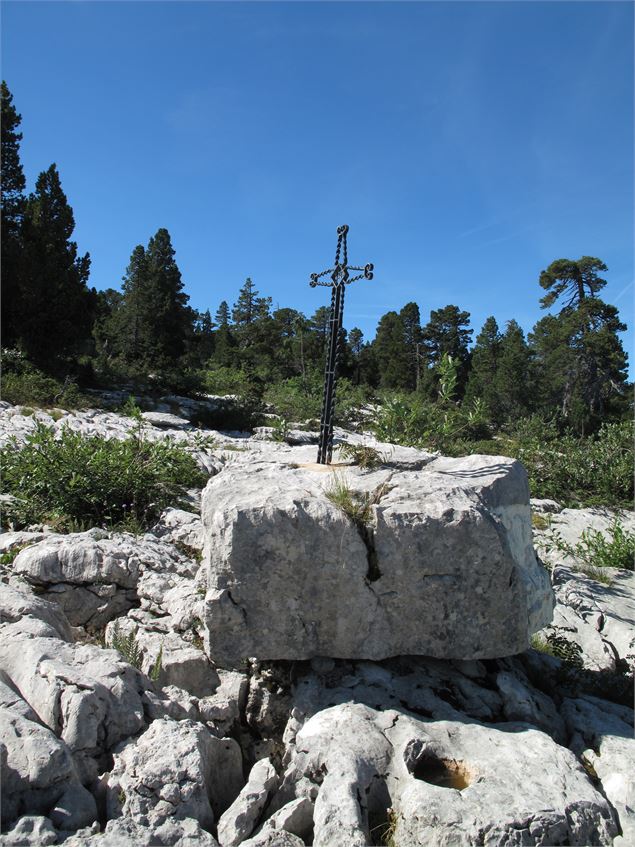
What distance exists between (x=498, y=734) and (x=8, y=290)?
83.3ft

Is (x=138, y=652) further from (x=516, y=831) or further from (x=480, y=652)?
(x=516, y=831)

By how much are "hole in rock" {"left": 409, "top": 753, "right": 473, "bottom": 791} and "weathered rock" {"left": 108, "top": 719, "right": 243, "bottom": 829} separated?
4.52 feet

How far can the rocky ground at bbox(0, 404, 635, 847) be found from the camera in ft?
11.2

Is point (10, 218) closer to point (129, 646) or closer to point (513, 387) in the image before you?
point (129, 646)

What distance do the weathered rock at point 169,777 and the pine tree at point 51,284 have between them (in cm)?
2211

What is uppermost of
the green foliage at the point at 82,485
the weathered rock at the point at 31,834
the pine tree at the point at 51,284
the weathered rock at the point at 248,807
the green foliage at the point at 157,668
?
the pine tree at the point at 51,284

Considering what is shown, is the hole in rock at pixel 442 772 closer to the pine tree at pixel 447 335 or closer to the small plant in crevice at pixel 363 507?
the small plant in crevice at pixel 363 507

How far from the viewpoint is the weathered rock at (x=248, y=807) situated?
11.3 ft

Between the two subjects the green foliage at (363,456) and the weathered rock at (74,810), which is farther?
the green foliage at (363,456)

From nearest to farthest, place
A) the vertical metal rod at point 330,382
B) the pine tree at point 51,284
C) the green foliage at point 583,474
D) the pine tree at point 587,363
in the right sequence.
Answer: the vertical metal rod at point 330,382, the green foliage at point 583,474, the pine tree at point 51,284, the pine tree at point 587,363

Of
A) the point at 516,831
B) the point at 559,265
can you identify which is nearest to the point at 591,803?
the point at 516,831

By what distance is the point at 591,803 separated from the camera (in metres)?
3.56

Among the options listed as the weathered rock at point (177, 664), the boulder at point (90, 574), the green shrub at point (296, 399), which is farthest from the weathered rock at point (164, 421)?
the weathered rock at point (177, 664)

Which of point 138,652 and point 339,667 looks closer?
point 339,667
